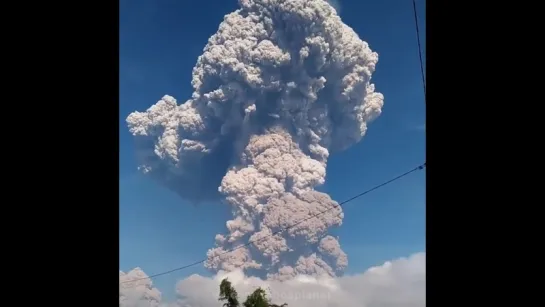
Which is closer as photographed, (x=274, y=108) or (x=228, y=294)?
(x=228, y=294)

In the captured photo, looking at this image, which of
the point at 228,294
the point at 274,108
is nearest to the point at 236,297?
the point at 228,294

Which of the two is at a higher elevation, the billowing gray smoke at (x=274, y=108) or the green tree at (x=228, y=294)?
the billowing gray smoke at (x=274, y=108)

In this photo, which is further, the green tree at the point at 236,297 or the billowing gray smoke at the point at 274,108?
the billowing gray smoke at the point at 274,108

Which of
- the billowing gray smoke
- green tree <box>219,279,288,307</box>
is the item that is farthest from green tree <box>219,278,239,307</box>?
the billowing gray smoke

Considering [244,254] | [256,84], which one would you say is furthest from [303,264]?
[256,84]

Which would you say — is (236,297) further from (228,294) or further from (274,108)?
(274,108)

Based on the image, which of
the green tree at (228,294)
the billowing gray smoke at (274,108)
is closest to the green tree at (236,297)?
the green tree at (228,294)

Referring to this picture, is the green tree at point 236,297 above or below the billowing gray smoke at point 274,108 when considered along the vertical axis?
below

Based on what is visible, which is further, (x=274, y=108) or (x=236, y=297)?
(x=274, y=108)

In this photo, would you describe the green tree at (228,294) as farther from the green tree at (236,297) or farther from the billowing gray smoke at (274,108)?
the billowing gray smoke at (274,108)

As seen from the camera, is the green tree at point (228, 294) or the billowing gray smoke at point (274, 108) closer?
the green tree at point (228, 294)
